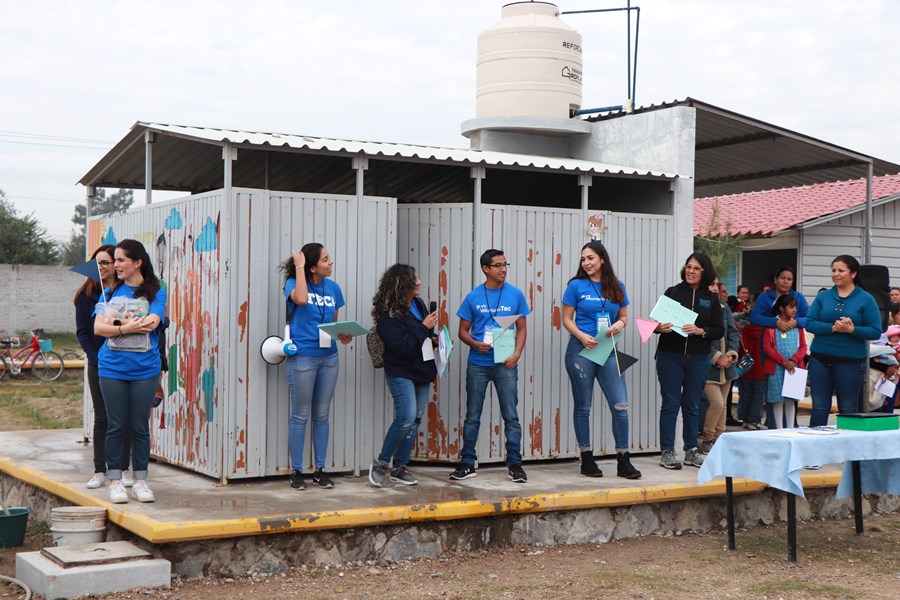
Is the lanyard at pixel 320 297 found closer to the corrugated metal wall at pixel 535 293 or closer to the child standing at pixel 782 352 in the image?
the corrugated metal wall at pixel 535 293

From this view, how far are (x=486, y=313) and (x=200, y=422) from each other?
2399mm

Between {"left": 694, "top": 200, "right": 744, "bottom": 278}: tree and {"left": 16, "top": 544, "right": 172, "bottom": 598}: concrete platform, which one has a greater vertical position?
{"left": 694, "top": 200, "right": 744, "bottom": 278}: tree

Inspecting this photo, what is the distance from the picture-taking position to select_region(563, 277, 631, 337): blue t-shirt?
838 centimetres

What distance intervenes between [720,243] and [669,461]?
1111cm

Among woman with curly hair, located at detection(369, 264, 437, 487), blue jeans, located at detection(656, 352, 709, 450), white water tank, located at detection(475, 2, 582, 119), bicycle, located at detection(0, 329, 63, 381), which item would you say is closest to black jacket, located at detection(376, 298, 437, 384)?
woman with curly hair, located at detection(369, 264, 437, 487)

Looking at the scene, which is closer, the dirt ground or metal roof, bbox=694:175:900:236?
the dirt ground

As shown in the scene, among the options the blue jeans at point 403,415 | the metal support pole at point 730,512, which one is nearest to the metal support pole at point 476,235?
the blue jeans at point 403,415

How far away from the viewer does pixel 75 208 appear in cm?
7925

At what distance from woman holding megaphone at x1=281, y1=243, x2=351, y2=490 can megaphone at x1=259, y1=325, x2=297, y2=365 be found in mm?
52

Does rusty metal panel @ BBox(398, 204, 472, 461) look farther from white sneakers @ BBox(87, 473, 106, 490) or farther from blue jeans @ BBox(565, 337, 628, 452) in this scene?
white sneakers @ BBox(87, 473, 106, 490)

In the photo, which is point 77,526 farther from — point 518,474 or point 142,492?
point 518,474

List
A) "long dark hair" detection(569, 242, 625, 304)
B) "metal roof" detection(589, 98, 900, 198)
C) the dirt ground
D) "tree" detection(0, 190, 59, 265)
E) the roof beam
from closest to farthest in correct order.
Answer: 1. the dirt ground
2. "long dark hair" detection(569, 242, 625, 304)
3. "metal roof" detection(589, 98, 900, 198)
4. the roof beam
5. "tree" detection(0, 190, 59, 265)

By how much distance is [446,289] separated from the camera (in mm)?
8805

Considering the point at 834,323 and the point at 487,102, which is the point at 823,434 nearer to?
the point at 834,323
